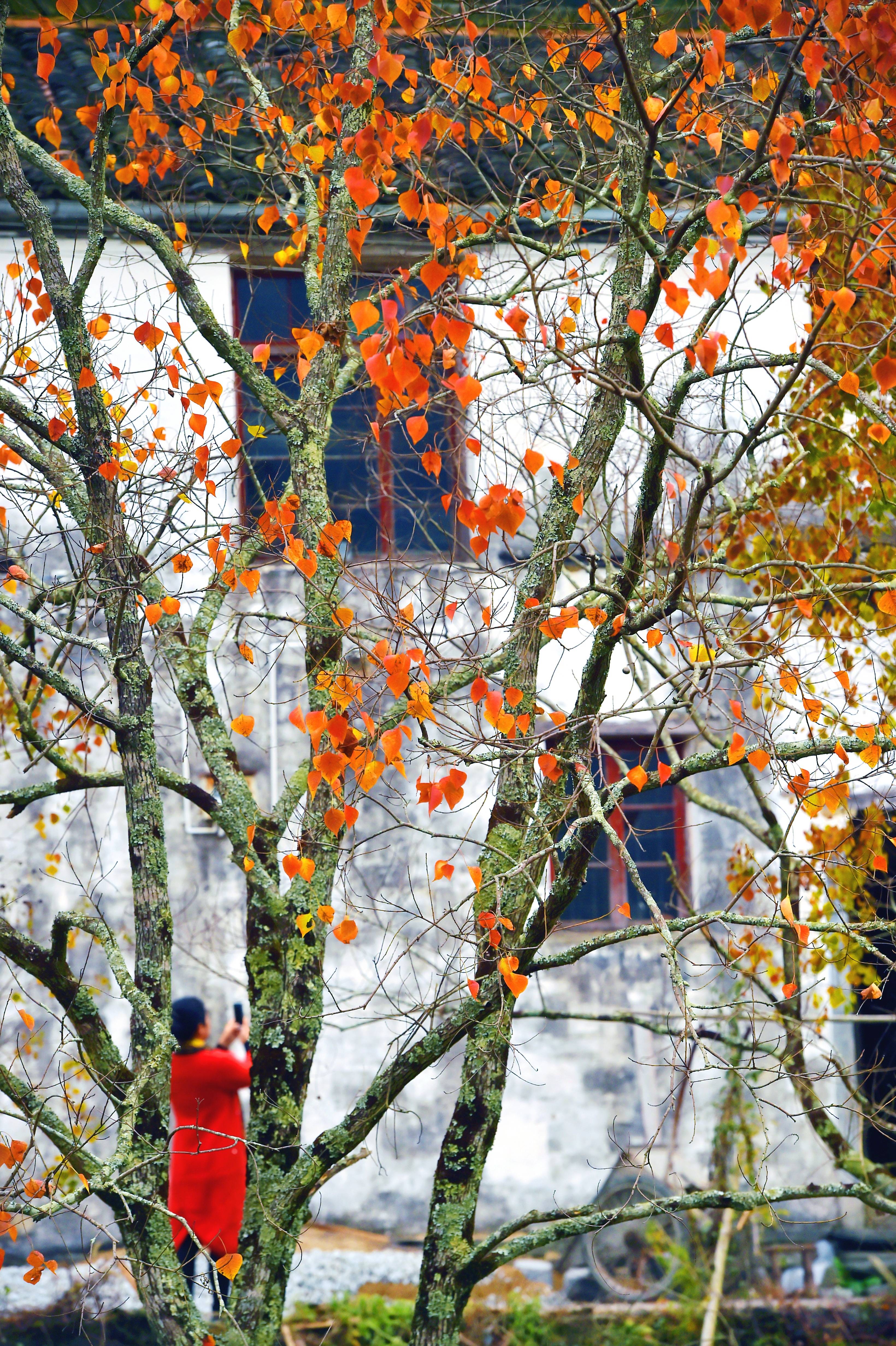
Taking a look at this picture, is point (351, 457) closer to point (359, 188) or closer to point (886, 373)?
point (359, 188)

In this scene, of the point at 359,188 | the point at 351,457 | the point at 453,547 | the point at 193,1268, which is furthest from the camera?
the point at 351,457

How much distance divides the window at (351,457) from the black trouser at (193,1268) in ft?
11.7

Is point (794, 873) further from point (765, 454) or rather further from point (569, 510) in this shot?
point (765, 454)

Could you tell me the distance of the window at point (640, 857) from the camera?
7020 millimetres

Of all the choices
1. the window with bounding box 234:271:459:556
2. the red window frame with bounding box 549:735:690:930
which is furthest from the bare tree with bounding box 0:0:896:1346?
the red window frame with bounding box 549:735:690:930

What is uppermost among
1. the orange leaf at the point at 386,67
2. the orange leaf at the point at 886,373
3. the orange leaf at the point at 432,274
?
the orange leaf at the point at 386,67

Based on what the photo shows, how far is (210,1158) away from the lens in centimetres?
543

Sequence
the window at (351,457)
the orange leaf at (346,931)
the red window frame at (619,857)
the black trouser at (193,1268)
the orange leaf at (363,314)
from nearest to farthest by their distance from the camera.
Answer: the orange leaf at (363,314), the orange leaf at (346,931), the black trouser at (193,1268), the window at (351,457), the red window frame at (619,857)

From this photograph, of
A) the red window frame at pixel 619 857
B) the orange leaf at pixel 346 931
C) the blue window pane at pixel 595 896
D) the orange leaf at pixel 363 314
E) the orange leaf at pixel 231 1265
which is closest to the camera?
the orange leaf at pixel 363 314

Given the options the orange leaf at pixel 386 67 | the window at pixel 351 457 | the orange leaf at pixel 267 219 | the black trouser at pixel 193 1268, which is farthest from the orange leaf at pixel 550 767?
the window at pixel 351 457

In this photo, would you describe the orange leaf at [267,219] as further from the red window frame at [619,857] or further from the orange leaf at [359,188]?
the red window frame at [619,857]

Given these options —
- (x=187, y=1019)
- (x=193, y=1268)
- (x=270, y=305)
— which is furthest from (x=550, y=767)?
(x=270, y=305)

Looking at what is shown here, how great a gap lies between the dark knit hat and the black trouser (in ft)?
2.83

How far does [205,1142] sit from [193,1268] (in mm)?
1264
